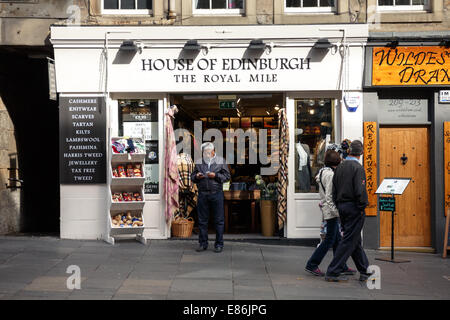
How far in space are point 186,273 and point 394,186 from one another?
3.80 meters

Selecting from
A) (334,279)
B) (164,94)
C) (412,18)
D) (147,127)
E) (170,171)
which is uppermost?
(412,18)

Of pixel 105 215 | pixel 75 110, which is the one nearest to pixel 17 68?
pixel 75 110

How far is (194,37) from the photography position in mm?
11609

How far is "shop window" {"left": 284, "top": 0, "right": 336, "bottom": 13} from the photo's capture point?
38.9 feet

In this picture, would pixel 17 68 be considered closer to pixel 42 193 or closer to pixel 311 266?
pixel 42 193

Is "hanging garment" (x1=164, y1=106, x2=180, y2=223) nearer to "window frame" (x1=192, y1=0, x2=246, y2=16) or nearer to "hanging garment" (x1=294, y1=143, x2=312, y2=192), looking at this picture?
"window frame" (x1=192, y1=0, x2=246, y2=16)

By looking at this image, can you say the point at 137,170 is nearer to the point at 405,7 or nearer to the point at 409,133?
the point at 409,133

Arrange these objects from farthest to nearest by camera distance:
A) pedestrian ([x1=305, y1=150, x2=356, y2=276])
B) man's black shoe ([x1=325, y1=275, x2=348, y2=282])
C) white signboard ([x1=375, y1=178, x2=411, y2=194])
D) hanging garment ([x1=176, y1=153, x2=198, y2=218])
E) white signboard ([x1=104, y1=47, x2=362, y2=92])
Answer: hanging garment ([x1=176, y1=153, x2=198, y2=218]), white signboard ([x1=104, y1=47, x2=362, y2=92]), white signboard ([x1=375, y1=178, x2=411, y2=194]), pedestrian ([x1=305, y1=150, x2=356, y2=276]), man's black shoe ([x1=325, y1=275, x2=348, y2=282])

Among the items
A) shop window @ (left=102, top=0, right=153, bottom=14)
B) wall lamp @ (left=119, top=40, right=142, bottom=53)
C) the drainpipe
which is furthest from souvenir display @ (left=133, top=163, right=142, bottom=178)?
shop window @ (left=102, top=0, right=153, bottom=14)

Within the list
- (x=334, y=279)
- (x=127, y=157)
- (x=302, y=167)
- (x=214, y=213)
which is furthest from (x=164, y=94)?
(x=334, y=279)

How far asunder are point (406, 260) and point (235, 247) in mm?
3096

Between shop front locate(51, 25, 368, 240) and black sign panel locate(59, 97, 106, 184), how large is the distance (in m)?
0.02

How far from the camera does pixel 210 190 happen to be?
1066 centimetres

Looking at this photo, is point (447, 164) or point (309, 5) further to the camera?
point (309, 5)
